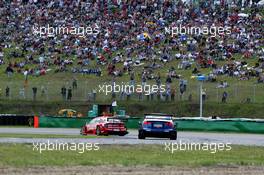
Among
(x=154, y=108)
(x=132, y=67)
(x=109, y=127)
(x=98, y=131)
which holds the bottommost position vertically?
A: (x=98, y=131)

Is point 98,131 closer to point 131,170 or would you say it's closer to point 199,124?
point 199,124

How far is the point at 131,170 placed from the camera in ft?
61.5

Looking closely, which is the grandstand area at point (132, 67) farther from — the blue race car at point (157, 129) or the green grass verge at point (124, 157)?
the green grass verge at point (124, 157)

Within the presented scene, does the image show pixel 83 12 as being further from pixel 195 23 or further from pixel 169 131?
pixel 169 131

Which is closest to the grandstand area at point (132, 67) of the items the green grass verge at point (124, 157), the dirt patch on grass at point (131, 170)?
the green grass verge at point (124, 157)

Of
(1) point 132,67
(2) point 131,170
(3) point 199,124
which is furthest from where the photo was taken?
(1) point 132,67

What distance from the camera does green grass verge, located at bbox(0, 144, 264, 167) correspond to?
2028 centimetres

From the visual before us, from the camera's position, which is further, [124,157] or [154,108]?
[154,108]

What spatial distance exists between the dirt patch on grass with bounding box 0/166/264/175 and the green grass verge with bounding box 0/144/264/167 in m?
0.76

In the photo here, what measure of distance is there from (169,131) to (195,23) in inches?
1104

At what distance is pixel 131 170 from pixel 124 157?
3.55 meters

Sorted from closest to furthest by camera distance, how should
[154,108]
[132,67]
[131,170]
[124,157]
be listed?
[131,170], [124,157], [154,108], [132,67]

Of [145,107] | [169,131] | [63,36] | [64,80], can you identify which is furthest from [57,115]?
[169,131]

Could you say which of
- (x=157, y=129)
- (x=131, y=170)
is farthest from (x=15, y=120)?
(x=131, y=170)
